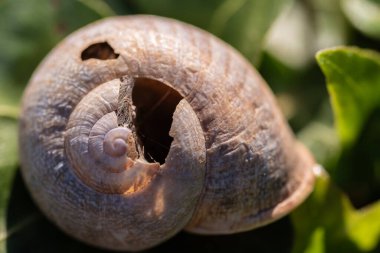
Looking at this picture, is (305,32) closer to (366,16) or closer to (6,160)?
(366,16)

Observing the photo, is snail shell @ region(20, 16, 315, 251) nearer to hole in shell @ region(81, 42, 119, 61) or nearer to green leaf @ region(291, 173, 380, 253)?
hole in shell @ region(81, 42, 119, 61)

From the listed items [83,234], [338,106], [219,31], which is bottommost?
[83,234]

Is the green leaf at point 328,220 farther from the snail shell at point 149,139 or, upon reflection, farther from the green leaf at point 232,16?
the green leaf at point 232,16

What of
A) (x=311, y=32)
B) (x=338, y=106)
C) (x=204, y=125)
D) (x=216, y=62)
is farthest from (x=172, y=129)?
(x=311, y=32)

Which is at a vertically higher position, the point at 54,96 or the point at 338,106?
the point at 54,96

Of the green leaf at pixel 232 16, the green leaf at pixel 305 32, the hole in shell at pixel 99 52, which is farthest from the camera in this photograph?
the green leaf at pixel 305 32

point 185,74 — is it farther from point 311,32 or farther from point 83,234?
point 311,32

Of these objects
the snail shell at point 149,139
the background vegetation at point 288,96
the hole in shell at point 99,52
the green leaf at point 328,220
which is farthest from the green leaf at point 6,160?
the green leaf at point 328,220

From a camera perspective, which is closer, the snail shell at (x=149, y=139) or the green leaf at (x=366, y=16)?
the snail shell at (x=149, y=139)
